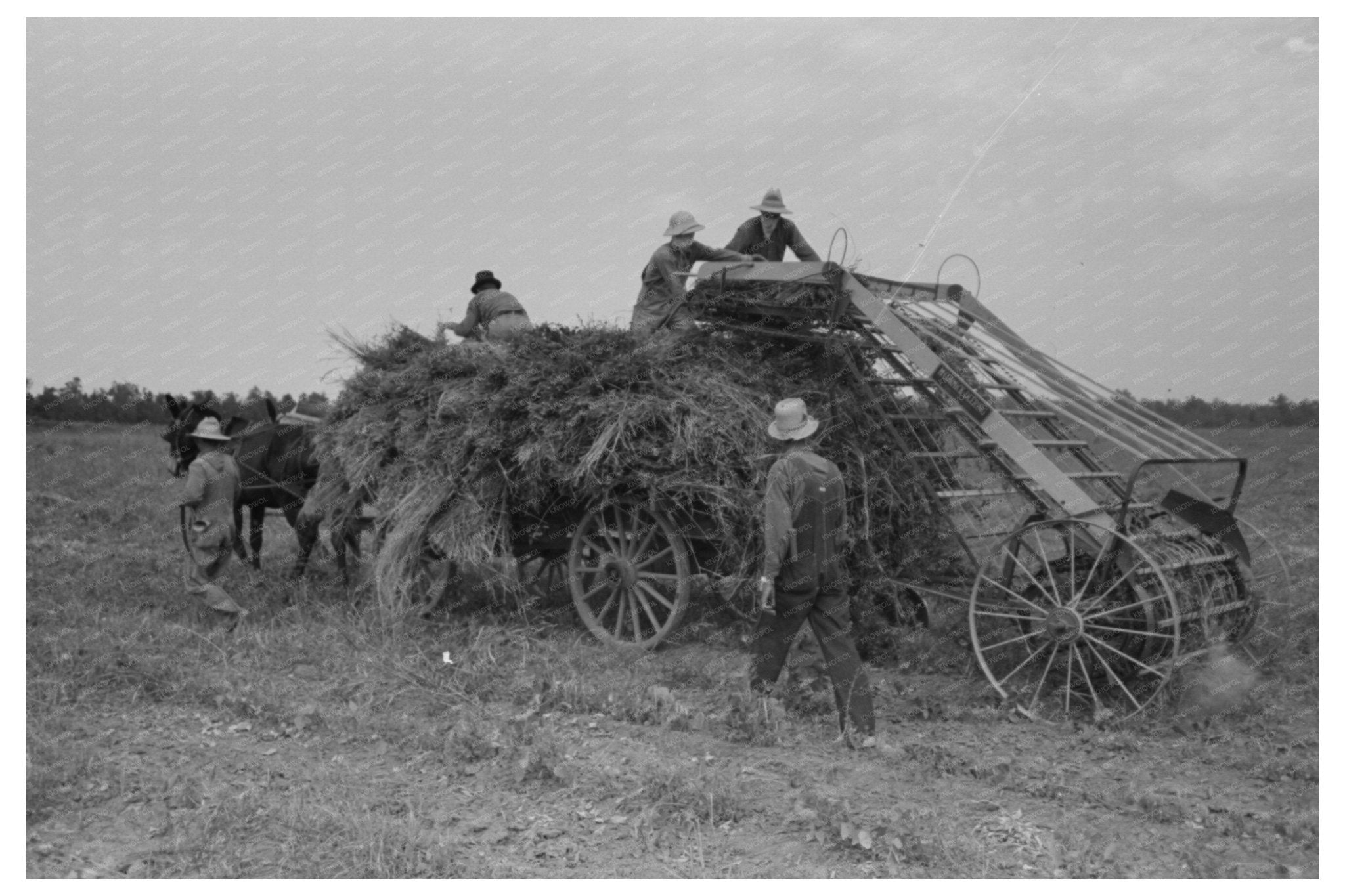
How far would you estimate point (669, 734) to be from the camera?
593 cm

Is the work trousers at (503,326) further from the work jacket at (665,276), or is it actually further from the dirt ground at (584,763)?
the dirt ground at (584,763)

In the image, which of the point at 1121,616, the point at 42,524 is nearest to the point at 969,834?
the point at 1121,616

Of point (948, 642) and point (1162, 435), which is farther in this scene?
point (948, 642)

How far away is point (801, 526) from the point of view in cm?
611

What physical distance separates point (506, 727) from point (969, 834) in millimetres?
2516

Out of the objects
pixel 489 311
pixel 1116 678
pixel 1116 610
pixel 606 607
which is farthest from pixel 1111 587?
pixel 489 311

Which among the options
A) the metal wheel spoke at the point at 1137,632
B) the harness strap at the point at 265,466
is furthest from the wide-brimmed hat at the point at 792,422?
the harness strap at the point at 265,466

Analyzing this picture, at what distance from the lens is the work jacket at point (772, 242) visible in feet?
29.5

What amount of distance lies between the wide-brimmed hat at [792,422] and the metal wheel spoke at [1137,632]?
6.44 ft

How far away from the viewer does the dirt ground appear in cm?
442

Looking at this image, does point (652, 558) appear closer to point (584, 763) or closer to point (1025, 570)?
point (584, 763)

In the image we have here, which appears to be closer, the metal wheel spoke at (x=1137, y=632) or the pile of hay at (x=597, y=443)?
the metal wheel spoke at (x=1137, y=632)
